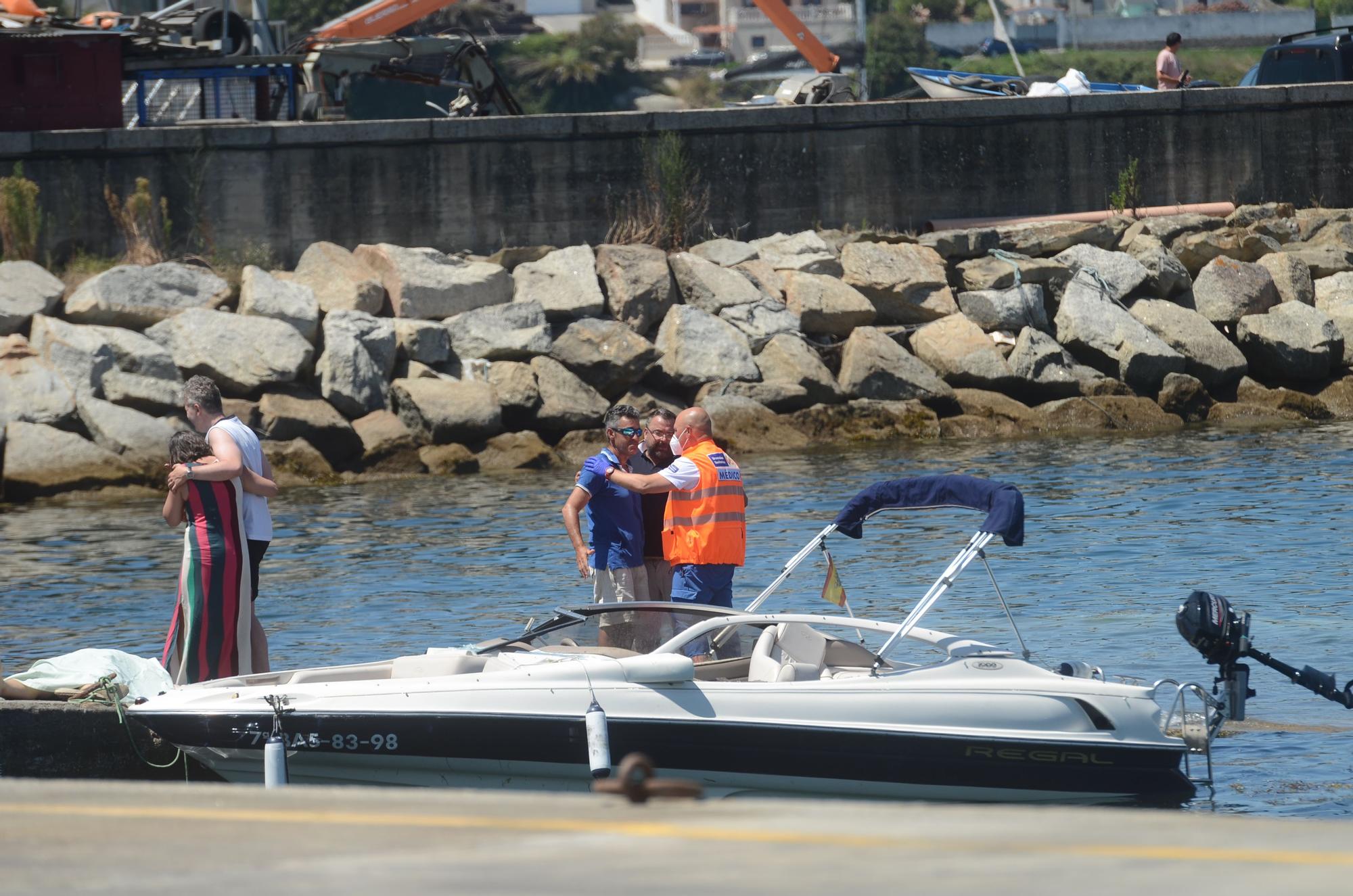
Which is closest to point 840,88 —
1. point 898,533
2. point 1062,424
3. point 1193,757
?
point 1062,424

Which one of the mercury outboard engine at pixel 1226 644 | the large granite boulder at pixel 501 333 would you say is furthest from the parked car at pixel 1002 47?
the mercury outboard engine at pixel 1226 644

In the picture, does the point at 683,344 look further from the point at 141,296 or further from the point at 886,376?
the point at 141,296

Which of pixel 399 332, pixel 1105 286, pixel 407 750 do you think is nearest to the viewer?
pixel 407 750

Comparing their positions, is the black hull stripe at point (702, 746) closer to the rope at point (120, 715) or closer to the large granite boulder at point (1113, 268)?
the rope at point (120, 715)

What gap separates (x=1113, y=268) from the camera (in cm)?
2381

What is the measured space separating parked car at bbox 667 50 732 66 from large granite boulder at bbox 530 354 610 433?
99.5m

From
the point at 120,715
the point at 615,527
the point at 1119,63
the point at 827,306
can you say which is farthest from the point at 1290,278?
the point at 1119,63

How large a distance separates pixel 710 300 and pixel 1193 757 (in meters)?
14.6

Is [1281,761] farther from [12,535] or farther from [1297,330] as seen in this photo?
[1297,330]

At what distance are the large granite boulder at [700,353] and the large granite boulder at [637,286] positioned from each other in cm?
56

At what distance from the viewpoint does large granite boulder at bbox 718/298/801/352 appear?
22.5 metres

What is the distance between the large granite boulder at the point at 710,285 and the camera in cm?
2292

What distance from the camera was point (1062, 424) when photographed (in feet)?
72.5

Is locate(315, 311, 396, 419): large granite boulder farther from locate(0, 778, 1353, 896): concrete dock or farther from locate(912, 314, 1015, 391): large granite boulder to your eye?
locate(0, 778, 1353, 896): concrete dock
